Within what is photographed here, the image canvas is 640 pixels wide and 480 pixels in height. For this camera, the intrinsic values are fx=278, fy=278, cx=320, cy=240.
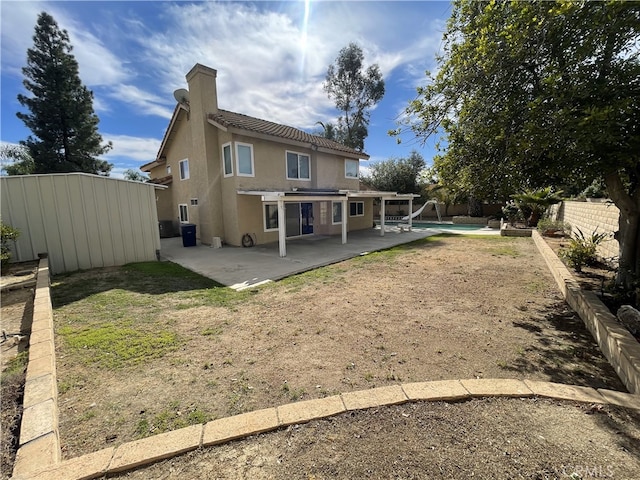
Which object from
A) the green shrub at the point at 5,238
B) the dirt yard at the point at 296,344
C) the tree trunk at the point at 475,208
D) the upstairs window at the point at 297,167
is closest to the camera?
the dirt yard at the point at 296,344

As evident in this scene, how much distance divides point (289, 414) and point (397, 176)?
2990 cm

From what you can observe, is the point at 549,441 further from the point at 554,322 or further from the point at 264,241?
the point at 264,241

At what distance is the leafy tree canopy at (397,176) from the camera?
29828mm

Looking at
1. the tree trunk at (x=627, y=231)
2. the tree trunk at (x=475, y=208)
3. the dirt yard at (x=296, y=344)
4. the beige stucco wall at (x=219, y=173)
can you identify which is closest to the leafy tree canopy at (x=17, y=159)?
the beige stucco wall at (x=219, y=173)

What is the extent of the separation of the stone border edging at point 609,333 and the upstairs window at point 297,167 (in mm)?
12648

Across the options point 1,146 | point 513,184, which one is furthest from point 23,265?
point 1,146

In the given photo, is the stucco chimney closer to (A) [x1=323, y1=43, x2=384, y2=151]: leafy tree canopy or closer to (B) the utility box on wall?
(B) the utility box on wall

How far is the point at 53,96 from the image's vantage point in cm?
2309

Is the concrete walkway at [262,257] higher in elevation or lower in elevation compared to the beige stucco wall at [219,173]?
lower

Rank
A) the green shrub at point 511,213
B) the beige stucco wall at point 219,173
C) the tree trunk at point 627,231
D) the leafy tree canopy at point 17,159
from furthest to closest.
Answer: the leafy tree canopy at point 17,159, the green shrub at point 511,213, the beige stucco wall at point 219,173, the tree trunk at point 627,231

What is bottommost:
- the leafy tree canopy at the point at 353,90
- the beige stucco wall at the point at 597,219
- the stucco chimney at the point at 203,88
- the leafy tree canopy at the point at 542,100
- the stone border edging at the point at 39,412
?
the stone border edging at the point at 39,412

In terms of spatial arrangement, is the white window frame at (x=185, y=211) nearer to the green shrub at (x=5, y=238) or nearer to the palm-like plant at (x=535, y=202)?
the green shrub at (x=5, y=238)

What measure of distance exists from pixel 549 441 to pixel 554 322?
352 cm

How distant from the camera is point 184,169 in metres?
16.7
